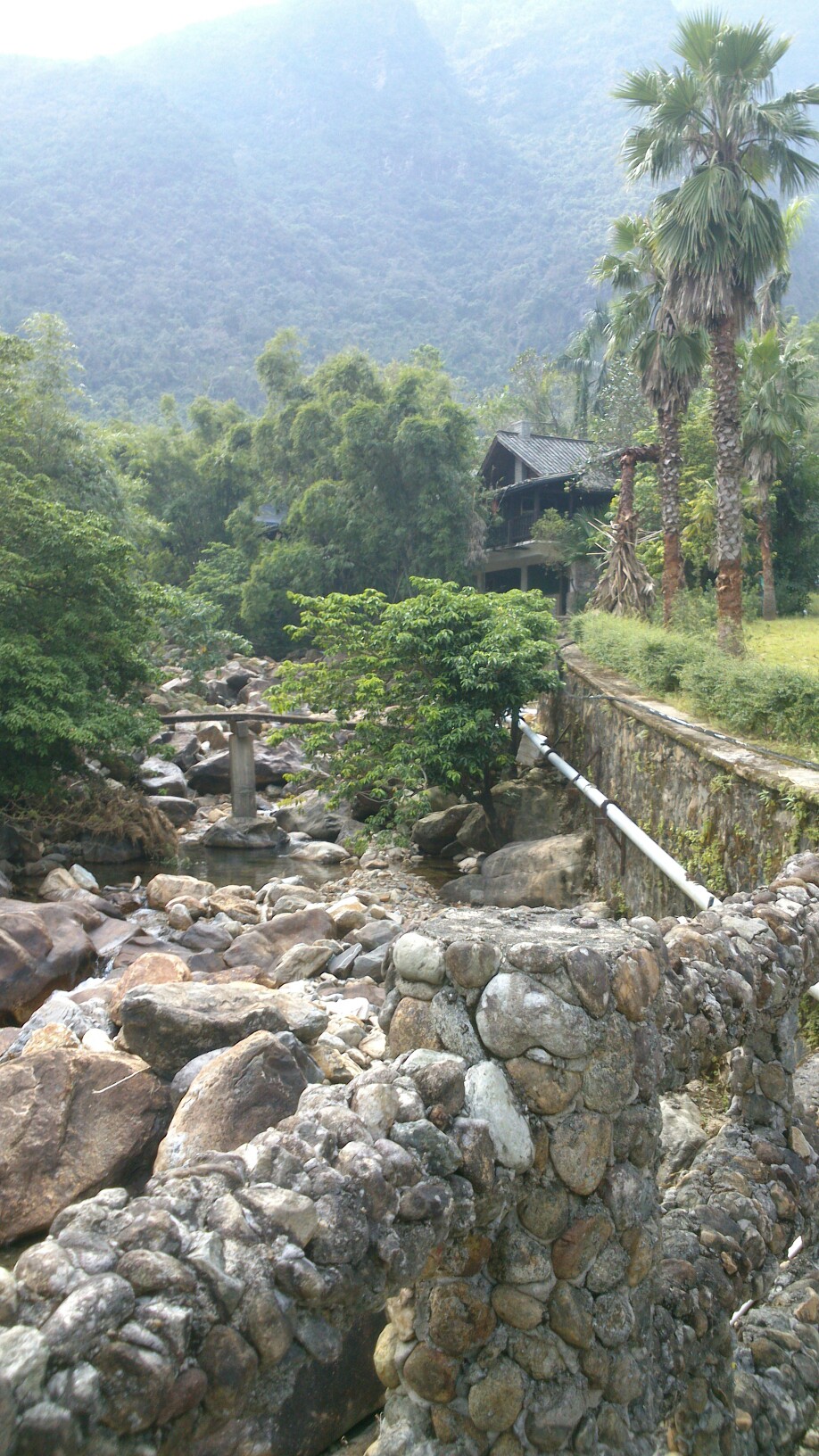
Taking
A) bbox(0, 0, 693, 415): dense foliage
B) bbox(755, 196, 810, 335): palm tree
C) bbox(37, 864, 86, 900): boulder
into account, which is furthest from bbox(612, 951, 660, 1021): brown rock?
bbox(0, 0, 693, 415): dense foliage

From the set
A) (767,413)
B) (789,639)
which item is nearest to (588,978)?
(789,639)

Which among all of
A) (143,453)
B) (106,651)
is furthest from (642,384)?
(143,453)

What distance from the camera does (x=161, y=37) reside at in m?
167

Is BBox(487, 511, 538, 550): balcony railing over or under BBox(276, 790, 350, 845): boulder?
over

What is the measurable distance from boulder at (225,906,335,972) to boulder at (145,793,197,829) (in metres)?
7.60

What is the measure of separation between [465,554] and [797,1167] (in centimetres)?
2810

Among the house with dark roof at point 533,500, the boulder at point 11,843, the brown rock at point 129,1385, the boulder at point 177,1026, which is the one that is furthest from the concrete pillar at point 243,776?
the brown rock at point 129,1385

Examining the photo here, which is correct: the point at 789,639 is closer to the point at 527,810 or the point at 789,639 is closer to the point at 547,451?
the point at 527,810

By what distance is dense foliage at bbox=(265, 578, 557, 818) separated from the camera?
14.0m

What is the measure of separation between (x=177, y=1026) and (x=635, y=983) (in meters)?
3.01

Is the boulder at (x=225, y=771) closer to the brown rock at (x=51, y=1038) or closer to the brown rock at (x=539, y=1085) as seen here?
the brown rock at (x=51, y=1038)

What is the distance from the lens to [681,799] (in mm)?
8820

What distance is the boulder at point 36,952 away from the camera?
26.2ft

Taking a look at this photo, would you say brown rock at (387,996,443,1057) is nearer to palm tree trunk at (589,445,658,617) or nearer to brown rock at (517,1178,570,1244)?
brown rock at (517,1178,570,1244)
